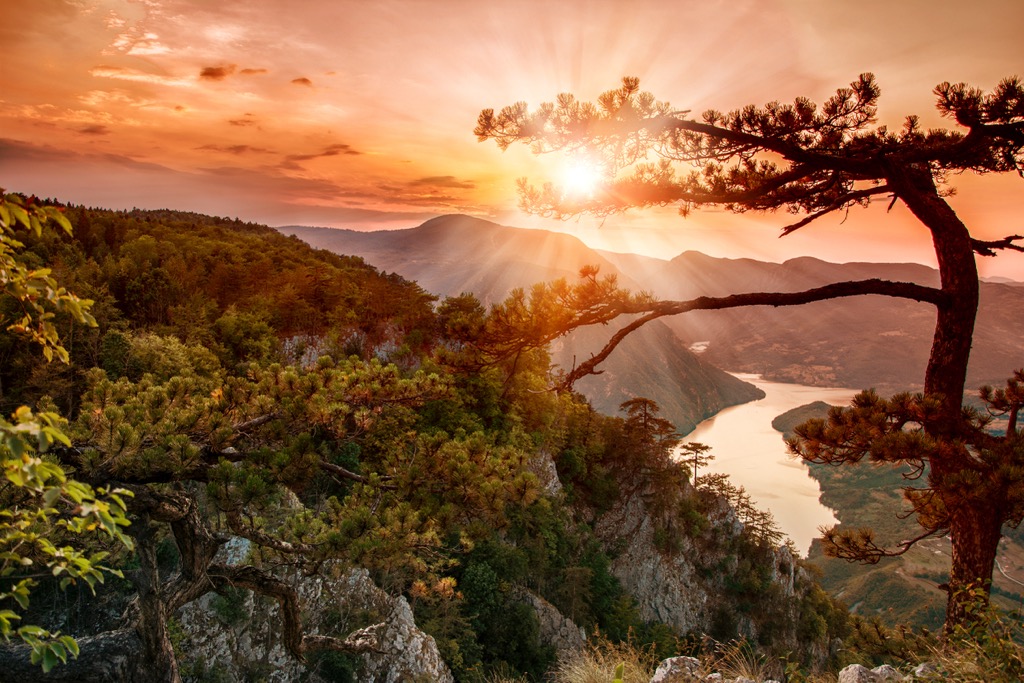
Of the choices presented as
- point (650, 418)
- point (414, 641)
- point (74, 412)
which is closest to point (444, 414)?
point (414, 641)

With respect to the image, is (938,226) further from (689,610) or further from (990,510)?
(689,610)

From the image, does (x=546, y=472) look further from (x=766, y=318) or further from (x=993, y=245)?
(x=766, y=318)

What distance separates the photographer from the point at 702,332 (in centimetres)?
19425

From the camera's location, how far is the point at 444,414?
34.0 feet

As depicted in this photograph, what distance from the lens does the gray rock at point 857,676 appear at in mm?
4414

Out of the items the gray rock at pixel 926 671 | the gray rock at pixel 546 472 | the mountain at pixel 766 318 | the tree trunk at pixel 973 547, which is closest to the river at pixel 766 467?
the mountain at pixel 766 318

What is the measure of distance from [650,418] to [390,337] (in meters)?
17.3

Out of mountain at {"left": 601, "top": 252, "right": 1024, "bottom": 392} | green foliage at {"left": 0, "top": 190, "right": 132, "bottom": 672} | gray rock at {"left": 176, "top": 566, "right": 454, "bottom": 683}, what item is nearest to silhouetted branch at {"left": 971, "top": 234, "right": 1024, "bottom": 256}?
green foliage at {"left": 0, "top": 190, "right": 132, "bottom": 672}

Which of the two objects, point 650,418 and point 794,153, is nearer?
point 794,153

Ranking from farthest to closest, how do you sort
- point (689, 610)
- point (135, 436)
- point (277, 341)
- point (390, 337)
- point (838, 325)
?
1. point (838, 325)
2. point (689, 610)
3. point (390, 337)
4. point (277, 341)
5. point (135, 436)

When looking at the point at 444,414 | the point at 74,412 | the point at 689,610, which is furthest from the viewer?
the point at 689,610

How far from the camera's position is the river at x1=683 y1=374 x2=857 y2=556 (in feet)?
197

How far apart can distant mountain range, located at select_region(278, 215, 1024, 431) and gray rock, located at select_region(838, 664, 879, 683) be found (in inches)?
3313

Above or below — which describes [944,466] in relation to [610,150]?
below
